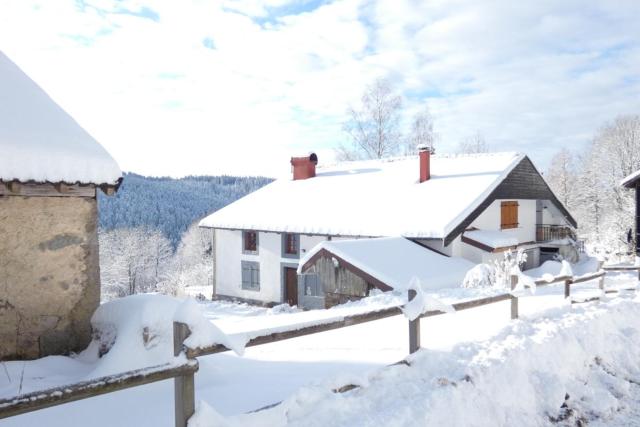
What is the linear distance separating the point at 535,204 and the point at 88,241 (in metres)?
24.2

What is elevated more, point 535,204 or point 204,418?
point 535,204

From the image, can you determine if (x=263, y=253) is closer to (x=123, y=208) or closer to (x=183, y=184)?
(x=123, y=208)

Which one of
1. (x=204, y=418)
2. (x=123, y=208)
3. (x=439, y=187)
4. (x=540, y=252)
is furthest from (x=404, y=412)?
(x=123, y=208)

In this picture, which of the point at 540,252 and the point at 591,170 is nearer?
the point at 540,252

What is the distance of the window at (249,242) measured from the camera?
2421 centimetres

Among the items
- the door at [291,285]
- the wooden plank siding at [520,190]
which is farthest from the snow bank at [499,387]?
the door at [291,285]

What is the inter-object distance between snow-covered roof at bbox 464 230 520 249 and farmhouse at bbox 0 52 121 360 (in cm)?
1631

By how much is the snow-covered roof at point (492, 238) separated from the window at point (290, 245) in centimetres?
795

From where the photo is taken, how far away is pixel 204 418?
10.8 feet

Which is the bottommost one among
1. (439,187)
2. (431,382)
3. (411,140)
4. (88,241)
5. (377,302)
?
(377,302)

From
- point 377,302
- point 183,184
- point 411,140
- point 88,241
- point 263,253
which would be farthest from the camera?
point 183,184

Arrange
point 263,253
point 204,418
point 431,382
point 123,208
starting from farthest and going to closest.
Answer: point 123,208 < point 263,253 < point 431,382 < point 204,418

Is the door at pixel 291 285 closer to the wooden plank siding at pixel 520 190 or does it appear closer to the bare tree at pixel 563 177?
the wooden plank siding at pixel 520 190

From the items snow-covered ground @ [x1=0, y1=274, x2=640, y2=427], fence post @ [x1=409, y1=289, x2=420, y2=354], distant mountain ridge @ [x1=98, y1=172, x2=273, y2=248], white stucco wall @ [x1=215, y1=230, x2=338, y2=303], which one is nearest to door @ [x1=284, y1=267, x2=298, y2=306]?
white stucco wall @ [x1=215, y1=230, x2=338, y2=303]
